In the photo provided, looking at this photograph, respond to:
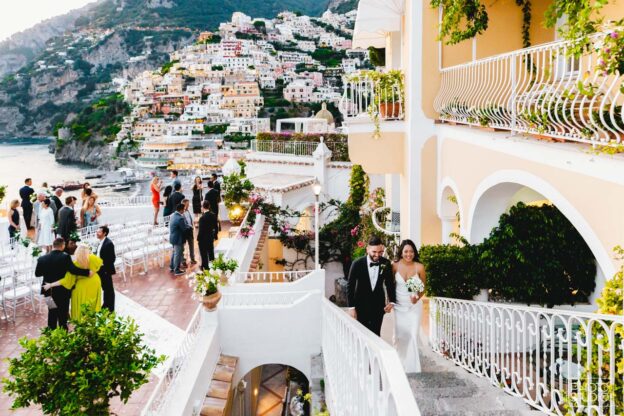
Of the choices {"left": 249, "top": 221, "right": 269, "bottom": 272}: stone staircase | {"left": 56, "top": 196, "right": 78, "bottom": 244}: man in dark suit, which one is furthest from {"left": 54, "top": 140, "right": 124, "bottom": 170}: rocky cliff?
{"left": 56, "top": 196, "right": 78, "bottom": 244}: man in dark suit

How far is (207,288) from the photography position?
8133mm

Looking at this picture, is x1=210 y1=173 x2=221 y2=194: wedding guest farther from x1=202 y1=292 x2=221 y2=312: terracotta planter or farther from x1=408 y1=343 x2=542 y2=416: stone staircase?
x1=408 y1=343 x2=542 y2=416: stone staircase

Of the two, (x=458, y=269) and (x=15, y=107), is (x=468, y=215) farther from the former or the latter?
(x=15, y=107)

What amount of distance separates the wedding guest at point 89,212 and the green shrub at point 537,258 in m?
9.17

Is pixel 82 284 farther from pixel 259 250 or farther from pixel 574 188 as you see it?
pixel 259 250

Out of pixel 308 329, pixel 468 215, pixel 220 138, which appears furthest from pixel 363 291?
pixel 220 138

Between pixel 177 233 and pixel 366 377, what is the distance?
25.5 ft

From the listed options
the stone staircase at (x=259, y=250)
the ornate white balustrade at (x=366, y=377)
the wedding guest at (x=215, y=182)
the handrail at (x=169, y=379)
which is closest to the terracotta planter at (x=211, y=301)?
the handrail at (x=169, y=379)

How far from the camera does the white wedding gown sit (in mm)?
5398

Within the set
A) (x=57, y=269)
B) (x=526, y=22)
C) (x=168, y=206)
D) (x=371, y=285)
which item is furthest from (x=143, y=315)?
(x=526, y=22)

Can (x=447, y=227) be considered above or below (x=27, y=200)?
below

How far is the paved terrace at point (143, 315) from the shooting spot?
235 inches

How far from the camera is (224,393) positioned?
7.48m

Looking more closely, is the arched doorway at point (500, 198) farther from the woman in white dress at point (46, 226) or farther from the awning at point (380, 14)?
the woman in white dress at point (46, 226)
